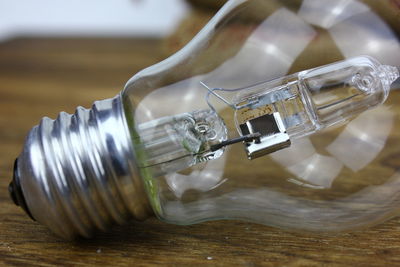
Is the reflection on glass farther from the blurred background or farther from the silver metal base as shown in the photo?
the blurred background

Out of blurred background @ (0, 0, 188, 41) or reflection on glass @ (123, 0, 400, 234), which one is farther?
blurred background @ (0, 0, 188, 41)

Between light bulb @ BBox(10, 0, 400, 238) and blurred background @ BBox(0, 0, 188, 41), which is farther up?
blurred background @ BBox(0, 0, 188, 41)

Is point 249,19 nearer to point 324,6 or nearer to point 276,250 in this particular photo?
point 324,6

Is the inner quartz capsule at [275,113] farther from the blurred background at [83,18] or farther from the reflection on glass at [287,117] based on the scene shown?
the blurred background at [83,18]

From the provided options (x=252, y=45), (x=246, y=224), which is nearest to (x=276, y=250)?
(x=246, y=224)

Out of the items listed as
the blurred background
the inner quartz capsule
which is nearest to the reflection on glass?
the inner quartz capsule

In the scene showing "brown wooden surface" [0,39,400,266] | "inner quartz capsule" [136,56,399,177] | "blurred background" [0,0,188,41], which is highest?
"blurred background" [0,0,188,41]

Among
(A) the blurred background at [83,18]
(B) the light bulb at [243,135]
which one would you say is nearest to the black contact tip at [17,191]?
(B) the light bulb at [243,135]
